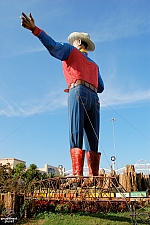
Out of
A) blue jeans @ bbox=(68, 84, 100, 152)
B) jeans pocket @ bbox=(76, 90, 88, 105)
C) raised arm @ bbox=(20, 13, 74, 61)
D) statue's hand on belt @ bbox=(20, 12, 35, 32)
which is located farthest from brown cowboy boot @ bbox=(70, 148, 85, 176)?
statue's hand on belt @ bbox=(20, 12, 35, 32)

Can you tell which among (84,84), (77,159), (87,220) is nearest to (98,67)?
(84,84)

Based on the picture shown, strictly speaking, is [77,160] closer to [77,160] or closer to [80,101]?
[77,160]

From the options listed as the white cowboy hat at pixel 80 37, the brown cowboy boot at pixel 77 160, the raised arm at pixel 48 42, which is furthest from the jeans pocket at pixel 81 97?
the white cowboy hat at pixel 80 37

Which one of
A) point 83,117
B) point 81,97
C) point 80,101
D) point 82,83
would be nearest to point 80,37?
point 82,83

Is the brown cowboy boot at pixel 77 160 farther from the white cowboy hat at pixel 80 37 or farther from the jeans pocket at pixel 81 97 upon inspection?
the white cowboy hat at pixel 80 37

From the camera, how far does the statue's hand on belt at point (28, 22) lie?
6730 millimetres

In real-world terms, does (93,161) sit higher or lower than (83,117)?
lower

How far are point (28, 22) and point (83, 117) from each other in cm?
332

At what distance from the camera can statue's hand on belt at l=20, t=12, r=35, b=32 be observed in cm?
673

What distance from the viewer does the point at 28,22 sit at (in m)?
6.80

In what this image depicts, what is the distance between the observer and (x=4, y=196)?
6.57 metres

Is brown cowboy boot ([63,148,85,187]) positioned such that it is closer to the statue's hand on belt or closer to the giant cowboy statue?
the giant cowboy statue

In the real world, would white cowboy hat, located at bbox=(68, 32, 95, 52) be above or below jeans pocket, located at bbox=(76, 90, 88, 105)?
above

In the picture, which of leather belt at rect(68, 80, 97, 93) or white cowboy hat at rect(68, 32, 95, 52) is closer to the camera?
leather belt at rect(68, 80, 97, 93)
